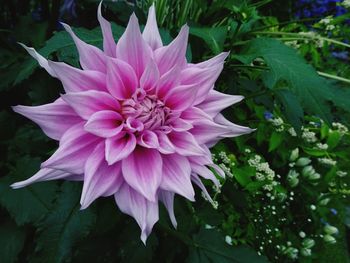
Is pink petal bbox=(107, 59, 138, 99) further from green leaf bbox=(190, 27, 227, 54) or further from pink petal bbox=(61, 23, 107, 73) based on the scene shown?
green leaf bbox=(190, 27, 227, 54)

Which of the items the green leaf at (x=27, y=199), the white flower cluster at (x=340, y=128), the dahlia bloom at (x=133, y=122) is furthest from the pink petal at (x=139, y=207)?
the white flower cluster at (x=340, y=128)

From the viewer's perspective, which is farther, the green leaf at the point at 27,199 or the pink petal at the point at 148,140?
the green leaf at the point at 27,199

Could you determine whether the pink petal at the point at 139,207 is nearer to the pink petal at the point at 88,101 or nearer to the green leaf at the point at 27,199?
the pink petal at the point at 88,101

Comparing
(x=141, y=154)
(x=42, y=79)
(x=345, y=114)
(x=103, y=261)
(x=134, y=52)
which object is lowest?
(x=103, y=261)

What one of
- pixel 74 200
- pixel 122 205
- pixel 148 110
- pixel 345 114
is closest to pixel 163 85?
pixel 148 110

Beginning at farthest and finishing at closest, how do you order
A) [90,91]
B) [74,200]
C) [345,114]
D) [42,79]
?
[345,114] < [42,79] < [74,200] < [90,91]

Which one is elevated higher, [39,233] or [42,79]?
[42,79]

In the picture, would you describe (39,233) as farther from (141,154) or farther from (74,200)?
(141,154)
